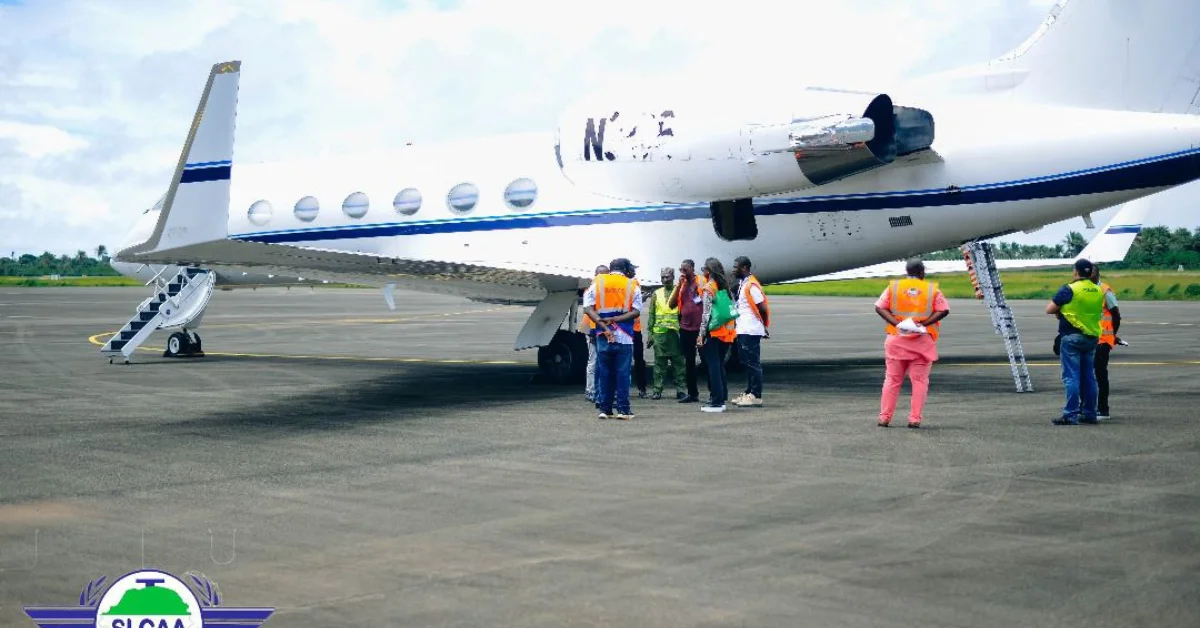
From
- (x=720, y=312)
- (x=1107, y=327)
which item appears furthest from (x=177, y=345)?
(x=1107, y=327)

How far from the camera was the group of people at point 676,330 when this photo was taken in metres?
14.6

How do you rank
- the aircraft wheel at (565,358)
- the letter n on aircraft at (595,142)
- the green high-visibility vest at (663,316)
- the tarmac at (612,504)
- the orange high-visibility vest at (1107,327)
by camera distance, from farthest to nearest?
the aircraft wheel at (565,358)
the letter n on aircraft at (595,142)
the green high-visibility vest at (663,316)
the orange high-visibility vest at (1107,327)
the tarmac at (612,504)

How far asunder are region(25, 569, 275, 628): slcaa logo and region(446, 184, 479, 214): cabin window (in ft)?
44.8

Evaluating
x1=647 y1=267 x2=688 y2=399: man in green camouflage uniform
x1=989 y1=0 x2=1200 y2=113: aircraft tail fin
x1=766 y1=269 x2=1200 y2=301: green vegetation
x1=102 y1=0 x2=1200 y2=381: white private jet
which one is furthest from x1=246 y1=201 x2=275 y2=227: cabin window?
x1=766 y1=269 x2=1200 y2=301: green vegetation

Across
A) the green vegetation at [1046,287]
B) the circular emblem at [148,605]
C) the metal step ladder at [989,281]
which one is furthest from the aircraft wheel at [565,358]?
the green vegetation at [1046,287]

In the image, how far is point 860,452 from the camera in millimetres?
11477

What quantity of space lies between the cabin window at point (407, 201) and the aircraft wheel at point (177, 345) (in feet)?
26.1

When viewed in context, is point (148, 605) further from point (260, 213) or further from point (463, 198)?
point (260, 213)

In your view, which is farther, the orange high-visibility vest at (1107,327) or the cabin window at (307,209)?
the cabin window at (307,209)

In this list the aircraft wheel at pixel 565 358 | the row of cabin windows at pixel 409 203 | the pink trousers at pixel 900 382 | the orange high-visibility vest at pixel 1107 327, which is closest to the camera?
the pink trousers at pixel 900 382

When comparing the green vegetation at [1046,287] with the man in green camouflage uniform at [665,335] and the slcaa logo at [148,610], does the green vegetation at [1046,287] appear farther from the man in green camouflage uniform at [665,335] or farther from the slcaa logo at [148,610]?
the slcaa logo at [148,610]

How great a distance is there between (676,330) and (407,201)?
619 cm

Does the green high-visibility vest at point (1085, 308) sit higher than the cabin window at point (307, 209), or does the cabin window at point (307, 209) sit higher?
the cabin window at point (307, 209)

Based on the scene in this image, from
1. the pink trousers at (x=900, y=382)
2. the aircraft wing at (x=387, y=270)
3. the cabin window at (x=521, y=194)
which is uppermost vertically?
the cabin window at (x=521, y=194)
